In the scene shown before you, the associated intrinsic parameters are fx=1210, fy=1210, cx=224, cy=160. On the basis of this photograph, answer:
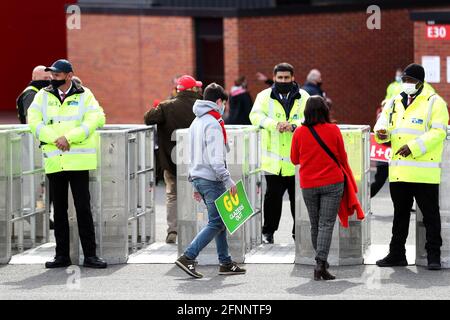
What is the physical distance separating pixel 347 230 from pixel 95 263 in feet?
7.86

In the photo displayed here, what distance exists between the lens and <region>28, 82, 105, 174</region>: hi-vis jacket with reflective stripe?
11.2 meters

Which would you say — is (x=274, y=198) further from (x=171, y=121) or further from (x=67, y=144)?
(x=67, y=144)

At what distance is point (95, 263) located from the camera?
11.4m

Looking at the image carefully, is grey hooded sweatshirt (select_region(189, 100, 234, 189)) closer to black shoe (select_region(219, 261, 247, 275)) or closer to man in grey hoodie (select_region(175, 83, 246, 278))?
man in grey hoodie (select_region(175, 83, 246, 278))

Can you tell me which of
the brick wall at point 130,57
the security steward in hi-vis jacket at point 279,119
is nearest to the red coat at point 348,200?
the security steward in hi-vis jacket at point 279,119

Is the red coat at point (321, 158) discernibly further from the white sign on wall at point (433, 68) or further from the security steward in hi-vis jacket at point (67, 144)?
the white sign on wall at point (433, 68)

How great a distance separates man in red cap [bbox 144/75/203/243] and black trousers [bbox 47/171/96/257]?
161 centimetres

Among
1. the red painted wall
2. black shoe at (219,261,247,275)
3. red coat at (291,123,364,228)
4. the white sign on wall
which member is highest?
the red painted wall

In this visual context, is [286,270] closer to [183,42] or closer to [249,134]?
[249,134]

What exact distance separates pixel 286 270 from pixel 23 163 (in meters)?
3.16

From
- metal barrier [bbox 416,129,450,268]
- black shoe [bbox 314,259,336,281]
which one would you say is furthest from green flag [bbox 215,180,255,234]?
metal barrier [bbox 416,129,450,268]

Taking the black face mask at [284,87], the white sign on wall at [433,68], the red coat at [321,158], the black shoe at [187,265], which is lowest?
the black shoe at [187,265]

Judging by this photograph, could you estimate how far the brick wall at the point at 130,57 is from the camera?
25.3 metres

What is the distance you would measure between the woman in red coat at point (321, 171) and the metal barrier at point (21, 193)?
296cm
